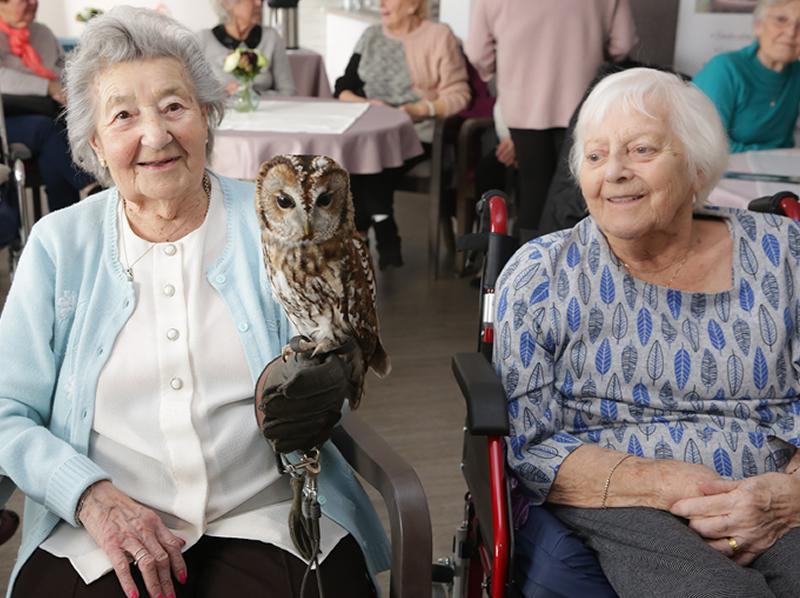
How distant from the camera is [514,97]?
3.76 m

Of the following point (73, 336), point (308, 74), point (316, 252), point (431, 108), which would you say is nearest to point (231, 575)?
point (73, 336)

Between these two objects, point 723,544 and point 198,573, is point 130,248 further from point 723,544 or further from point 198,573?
point 723,544

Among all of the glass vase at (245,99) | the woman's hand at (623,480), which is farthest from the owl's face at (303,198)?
the glass vase at (245,99)

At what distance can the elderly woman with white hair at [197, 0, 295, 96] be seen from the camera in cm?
432

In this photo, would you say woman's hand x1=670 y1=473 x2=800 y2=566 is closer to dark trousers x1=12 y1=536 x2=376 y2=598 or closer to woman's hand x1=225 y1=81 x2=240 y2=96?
dark trousers x1=12 y1=536 x2=376 y2=598

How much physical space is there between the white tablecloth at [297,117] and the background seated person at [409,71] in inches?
13.9

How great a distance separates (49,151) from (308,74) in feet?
5.97

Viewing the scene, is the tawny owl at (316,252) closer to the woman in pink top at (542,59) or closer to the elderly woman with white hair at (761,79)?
the elderly woman with white hair at (761,79)

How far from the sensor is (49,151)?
4129 mm

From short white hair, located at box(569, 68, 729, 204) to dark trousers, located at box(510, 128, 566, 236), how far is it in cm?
212

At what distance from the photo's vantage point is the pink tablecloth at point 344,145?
334 cm

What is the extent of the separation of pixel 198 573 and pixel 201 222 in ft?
1.73

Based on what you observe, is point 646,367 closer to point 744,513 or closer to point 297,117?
point 744,513

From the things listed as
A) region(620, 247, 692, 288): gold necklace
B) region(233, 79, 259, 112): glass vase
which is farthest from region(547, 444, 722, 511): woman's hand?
region(233, 79, 259, 112): glass vase
